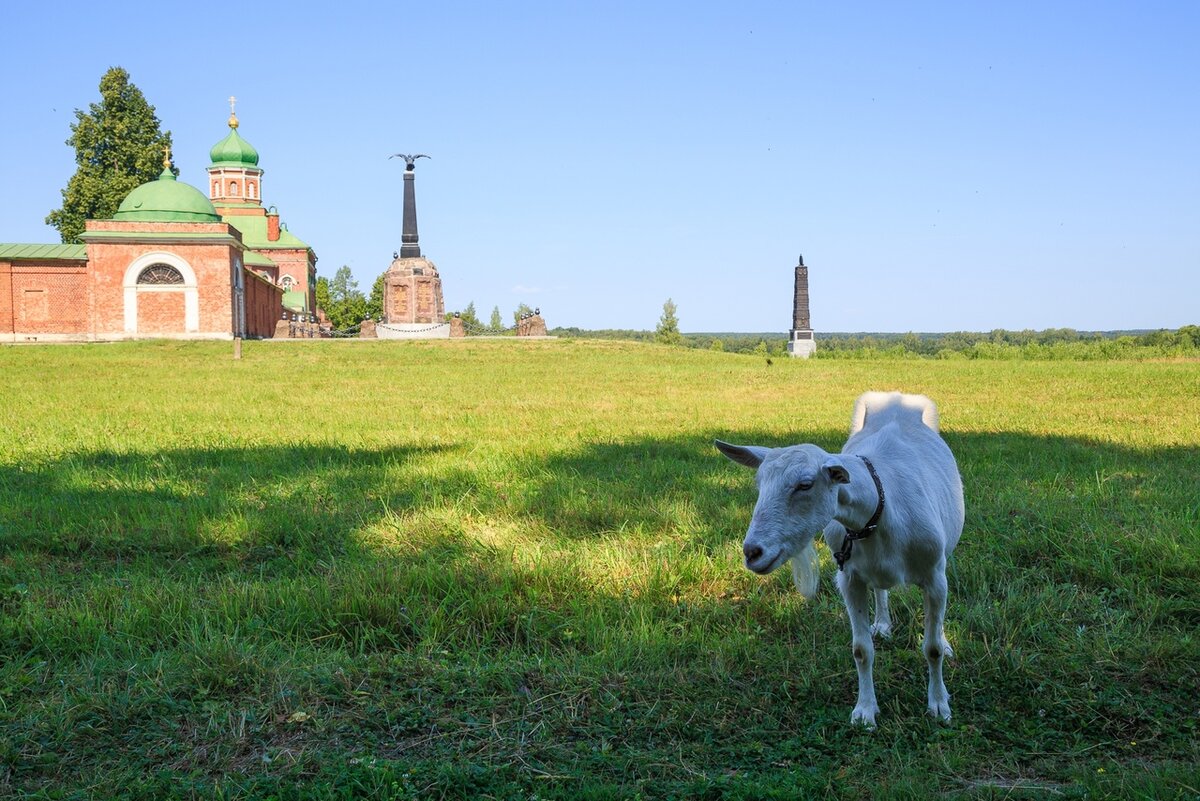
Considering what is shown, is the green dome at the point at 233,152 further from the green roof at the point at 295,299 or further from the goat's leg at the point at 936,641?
the goat's leg at the point at 936,641

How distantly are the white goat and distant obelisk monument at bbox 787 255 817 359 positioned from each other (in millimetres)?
34318

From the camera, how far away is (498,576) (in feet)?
16.5

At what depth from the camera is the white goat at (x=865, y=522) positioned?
317 centimetres

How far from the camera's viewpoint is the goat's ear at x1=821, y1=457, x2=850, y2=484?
10.4 ft

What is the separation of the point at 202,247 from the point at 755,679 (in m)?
47.0

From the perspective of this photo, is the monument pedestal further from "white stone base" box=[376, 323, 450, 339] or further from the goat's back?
the goat's back

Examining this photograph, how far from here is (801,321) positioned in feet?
129

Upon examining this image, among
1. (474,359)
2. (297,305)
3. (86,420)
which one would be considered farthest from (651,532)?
(297,305)

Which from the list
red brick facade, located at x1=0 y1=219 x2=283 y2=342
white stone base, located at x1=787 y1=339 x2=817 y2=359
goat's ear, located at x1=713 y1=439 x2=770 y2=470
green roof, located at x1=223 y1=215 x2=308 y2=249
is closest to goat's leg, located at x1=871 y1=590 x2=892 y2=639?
goat's ear, located at x1=713 y1=439 x2=770 y2=470

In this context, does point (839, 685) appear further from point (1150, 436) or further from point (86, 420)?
point (86, 420)

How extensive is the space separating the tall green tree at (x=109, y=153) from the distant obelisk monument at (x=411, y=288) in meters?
16.6

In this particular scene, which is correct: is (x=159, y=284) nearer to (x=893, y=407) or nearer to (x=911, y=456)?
(x=893, y=407)

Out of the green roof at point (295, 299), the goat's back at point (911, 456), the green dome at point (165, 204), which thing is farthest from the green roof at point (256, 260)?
the goat's back at point (911, 456)

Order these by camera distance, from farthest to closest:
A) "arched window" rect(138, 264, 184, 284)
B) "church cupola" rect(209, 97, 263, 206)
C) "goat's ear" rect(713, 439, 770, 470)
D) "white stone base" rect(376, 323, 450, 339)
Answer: "church cupola" rect(209, 97, 263, 206) → "arched window" rect(138, 264, 184, 284) → "white stone base" rect(376, 323, 450, 339) → "goat's ear" rect(713, 439, 770, 470)
